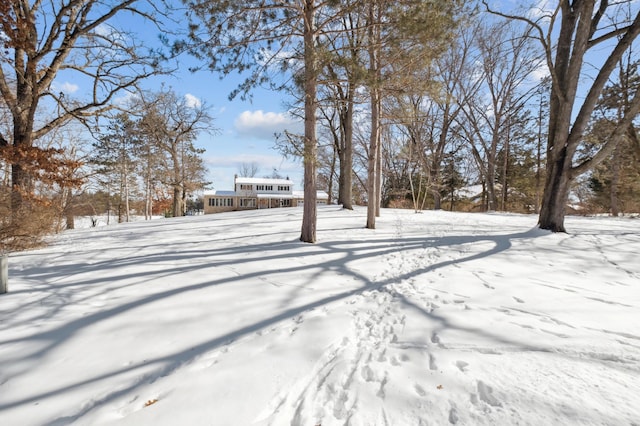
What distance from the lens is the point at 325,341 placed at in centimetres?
238

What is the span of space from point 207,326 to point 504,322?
9.95 feet

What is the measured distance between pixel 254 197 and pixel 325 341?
3403 centimetres

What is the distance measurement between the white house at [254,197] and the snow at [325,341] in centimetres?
3028

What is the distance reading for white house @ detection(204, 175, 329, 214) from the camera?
33688mm

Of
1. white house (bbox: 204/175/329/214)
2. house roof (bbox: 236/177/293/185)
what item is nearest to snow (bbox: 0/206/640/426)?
white house (bbox: 204/175/329/214)

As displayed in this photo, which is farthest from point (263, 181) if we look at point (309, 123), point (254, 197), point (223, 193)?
point (309, 123)

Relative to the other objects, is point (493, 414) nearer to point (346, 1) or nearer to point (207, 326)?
point (207, 326)

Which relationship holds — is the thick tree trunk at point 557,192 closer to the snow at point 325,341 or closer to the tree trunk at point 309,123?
the snow at point 325,341

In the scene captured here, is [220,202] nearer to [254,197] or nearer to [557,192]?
[254,197]

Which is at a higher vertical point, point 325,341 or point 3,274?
point 3,274

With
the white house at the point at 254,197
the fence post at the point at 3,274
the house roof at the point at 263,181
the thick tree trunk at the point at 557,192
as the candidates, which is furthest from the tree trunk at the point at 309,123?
the house roof at the point at 263,181

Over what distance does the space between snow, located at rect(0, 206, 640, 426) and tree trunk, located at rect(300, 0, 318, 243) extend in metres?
1.54

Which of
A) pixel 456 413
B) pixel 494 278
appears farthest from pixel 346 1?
pixel 456 413

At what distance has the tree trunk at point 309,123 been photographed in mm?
4988
